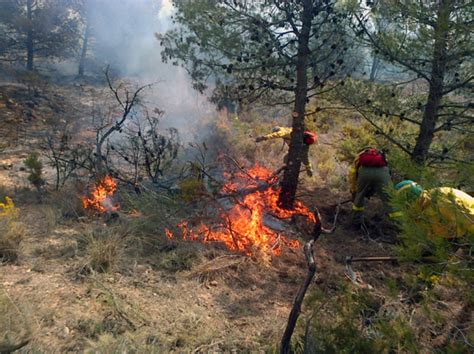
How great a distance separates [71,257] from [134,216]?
4.57ft

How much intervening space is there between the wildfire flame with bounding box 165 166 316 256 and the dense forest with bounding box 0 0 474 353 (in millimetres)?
36

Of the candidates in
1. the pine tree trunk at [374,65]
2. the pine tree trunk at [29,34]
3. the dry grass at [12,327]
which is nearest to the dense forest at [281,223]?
the dry grass at [12,327]

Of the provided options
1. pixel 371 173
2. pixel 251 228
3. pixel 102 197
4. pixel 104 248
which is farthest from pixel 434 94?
pixel 102 197

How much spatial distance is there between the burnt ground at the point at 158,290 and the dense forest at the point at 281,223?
2 centimetres

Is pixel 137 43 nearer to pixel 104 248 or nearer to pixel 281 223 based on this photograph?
pixel 281 223

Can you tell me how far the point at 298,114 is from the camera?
555 cm

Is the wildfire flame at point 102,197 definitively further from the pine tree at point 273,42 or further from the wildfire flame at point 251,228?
the pine tree at point 273,42

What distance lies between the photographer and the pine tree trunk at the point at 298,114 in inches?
203

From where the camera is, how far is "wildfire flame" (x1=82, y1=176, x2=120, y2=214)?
5.65 meters

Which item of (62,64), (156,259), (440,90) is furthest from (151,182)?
(62,64)

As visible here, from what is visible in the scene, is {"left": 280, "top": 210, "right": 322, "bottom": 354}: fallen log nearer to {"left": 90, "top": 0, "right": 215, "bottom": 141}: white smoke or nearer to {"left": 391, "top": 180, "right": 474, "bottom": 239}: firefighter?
{"left": 391, "top": 180, "right": 474, "bottom": 239}: firefighter

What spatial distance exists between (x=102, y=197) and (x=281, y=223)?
3.11 meters

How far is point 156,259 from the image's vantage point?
4406mm

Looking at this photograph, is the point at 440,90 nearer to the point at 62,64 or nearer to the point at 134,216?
the point at 134,216
